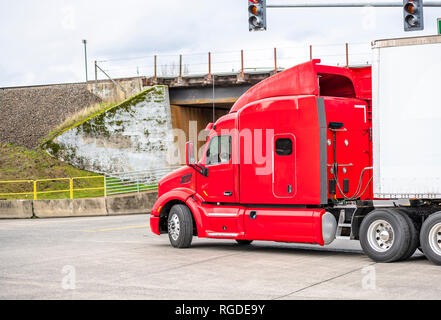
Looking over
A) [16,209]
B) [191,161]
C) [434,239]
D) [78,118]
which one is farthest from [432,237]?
[78,118]

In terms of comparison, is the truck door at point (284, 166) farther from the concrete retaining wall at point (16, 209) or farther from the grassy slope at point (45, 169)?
the grassy slope at point (45, 169)

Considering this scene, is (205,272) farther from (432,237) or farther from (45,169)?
(45,169)

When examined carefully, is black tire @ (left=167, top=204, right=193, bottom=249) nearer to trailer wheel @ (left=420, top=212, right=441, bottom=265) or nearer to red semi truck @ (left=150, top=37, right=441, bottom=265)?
red semi truck @ (left=150, top=37, right=441, bottom=265)

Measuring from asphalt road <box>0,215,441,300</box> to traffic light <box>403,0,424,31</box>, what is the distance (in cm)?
695

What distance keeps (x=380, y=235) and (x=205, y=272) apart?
10.2ft

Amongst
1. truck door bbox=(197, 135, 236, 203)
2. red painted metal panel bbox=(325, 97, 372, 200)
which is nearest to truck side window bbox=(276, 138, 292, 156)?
red painted metal panel bbox=(325, 97, 372, 200)

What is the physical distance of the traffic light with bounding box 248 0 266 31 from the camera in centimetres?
1897

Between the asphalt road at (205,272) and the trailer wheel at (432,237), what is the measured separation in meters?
0.23

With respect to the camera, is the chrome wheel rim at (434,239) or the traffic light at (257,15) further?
the traffic light at (257,15)

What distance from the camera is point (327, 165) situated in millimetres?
12086

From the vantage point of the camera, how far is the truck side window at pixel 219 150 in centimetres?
1345

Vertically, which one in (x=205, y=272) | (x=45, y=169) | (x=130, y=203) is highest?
(x=45, y=169)

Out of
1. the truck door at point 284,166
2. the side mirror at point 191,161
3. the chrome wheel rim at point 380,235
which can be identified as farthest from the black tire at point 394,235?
the side mirror at point 191,161
